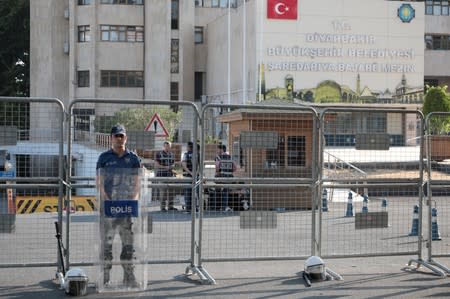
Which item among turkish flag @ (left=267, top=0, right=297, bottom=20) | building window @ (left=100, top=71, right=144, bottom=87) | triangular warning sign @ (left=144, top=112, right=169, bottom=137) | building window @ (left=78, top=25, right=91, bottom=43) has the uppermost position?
turkish flag @ (left=267, top=0, right=297, bottom=20)

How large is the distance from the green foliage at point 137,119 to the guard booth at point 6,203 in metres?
1.25

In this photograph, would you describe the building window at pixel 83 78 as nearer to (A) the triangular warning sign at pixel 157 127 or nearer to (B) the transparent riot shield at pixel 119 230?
(A) the triangular warning sign at pixel 157 127

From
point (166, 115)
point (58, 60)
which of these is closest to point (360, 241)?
point (166, 115)

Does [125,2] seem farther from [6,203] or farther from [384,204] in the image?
[6,203]

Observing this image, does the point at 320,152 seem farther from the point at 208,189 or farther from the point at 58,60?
the point at 58,60

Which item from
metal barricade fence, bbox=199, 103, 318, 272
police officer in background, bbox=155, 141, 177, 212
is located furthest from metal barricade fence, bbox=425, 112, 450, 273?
police officer in background, bbox=155, 141, 177, 212

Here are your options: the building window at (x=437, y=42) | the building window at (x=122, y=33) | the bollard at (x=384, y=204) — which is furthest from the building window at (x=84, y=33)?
the bollard at (x=384, y=204)

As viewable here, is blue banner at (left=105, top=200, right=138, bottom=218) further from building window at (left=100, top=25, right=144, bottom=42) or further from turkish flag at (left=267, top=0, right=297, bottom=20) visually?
building window at (left=100, top=25, right=144, bottom=42)

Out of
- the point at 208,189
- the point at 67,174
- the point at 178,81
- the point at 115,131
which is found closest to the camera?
the point at 115,131

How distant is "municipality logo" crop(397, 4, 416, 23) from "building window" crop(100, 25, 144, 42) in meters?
19.1

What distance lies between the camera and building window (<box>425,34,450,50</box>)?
64.2 m

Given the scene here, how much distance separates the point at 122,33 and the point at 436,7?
26.4m

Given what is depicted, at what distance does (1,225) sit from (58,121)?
1427 mm

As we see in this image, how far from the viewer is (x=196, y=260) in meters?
10.4
